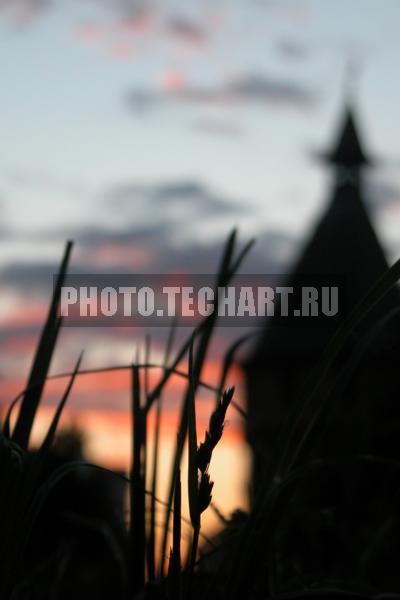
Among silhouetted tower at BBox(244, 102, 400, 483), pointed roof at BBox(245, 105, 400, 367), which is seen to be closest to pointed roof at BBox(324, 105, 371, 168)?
pointed roof at BBox(245, 105, 400, 367)

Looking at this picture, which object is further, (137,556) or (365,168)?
(365,168)

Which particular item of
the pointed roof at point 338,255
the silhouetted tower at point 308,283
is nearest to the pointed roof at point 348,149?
the pointed roof at point 338,255

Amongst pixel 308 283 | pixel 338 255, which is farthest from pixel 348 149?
pixel 308 283

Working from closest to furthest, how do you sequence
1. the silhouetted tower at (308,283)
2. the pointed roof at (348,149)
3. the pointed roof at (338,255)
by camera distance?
the silhouetted tower at (308,283), the pointed roof at (338,255), the pointed roof at (348,149)

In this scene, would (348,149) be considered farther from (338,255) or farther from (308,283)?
(308,283)

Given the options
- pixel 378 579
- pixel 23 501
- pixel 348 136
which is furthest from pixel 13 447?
pixel 348 136

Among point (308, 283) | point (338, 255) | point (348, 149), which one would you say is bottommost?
point (308, 283)

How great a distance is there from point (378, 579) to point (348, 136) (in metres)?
44.0

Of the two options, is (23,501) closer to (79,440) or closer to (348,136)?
(79,440)

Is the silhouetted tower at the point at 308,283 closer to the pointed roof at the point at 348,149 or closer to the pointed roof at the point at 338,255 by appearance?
the pointed roof at the point at 338,255

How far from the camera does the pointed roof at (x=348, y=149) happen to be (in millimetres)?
46688

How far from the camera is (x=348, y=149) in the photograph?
153ft

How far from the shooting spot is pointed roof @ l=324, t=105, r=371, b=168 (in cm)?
4669

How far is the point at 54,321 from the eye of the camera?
1523 millimetres
